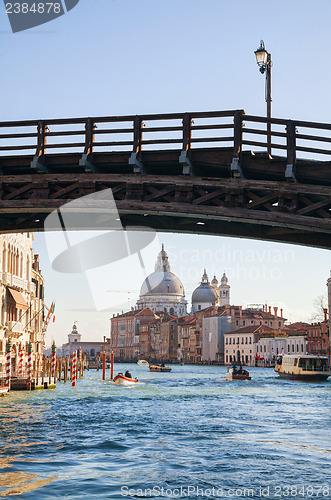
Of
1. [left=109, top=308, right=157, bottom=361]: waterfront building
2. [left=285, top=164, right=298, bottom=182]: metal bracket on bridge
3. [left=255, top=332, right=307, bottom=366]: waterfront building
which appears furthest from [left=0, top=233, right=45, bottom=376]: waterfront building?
[left=109, top=308, right=157, bottom=361]: waterfront building

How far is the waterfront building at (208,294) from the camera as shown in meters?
176

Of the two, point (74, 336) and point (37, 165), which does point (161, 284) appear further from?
point (37, 165)

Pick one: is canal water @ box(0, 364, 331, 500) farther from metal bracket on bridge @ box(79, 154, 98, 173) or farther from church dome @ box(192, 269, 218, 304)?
church dome @ box(192, 269, 218, 304)

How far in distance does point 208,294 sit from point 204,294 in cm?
96

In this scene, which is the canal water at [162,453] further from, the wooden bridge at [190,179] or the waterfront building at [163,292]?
the waterfront building at [163,292]

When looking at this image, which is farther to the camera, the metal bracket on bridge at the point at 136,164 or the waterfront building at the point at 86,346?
the waterfront building at the point at 86,346

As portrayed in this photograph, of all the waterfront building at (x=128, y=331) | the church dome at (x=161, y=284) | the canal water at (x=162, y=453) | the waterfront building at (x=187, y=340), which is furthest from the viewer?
the church dome at (x=161, y=284)

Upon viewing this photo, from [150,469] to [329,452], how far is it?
13.8ft

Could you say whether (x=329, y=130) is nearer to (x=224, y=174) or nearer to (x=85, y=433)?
(x=224, y=174)

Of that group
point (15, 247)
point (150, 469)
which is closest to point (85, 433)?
point (150, 469)

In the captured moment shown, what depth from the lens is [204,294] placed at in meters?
176

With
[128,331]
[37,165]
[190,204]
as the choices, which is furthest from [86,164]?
[128,331]

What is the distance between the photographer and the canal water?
11086 millimetres

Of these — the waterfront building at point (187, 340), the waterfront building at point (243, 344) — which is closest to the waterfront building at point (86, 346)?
the waterfront building at point (187, 340)
